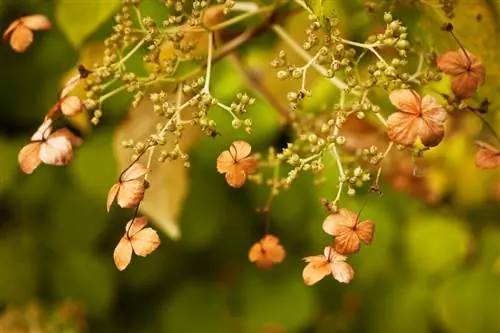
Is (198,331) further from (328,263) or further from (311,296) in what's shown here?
(328,263)

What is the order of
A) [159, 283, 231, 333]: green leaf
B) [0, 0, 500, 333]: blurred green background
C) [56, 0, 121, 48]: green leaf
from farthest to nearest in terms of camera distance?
[159, 283, 231, 333]: green leaf → [0, 0, 500, 333]: blurred green background → [56, 0, 121, 48]: green leaf

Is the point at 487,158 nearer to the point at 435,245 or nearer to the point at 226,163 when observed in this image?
the point at 226,163

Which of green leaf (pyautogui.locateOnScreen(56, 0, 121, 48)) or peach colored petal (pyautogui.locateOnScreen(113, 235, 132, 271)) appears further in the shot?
green leaf (pyautogui.locateOnScreen(56, 0, 121, 48))

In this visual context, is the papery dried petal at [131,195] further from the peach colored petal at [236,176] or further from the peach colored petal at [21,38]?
the peach colored petal at [21,38]

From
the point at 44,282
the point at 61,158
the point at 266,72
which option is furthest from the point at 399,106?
the point at 44,282

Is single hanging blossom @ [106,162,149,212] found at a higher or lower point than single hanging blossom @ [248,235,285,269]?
higher

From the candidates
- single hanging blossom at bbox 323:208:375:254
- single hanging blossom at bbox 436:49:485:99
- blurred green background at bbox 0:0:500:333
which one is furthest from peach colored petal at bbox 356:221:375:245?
blurred green background at bbox 0:0:500:333

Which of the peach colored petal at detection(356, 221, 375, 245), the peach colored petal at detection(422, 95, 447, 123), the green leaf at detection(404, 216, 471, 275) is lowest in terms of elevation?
the green leaf at detection(404, 216, 471, 275)

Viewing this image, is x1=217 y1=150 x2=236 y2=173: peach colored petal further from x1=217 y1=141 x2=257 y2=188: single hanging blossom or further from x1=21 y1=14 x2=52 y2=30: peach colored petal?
x1=21 y1=14 x2=52 y2=30: peach colored petal

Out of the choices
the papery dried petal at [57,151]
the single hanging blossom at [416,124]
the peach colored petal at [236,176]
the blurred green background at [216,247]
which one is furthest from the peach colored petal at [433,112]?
the blurred green background at [216,247]

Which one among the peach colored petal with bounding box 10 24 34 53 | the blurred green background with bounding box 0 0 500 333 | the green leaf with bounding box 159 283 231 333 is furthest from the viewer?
the green leaf with bounding box 159 283 231 333
